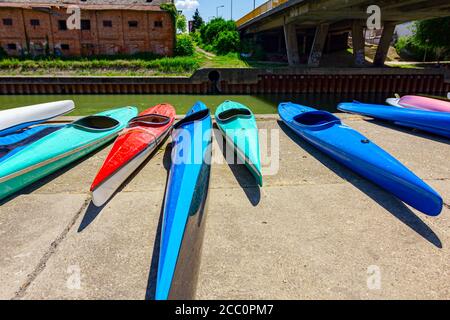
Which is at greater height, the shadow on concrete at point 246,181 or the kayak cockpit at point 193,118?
the kayak cockpit at point 193,118

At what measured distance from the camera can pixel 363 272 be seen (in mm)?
2582

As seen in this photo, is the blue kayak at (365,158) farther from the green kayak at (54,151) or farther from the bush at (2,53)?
the bush at (2,53)

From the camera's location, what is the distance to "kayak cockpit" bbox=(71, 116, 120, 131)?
233 inches

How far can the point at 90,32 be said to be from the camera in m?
A: 27.6

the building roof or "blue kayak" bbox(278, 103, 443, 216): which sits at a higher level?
the building roof

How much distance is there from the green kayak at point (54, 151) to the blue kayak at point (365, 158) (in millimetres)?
4220

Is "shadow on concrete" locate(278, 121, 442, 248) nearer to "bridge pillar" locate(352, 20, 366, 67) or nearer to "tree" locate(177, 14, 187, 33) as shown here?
"bridge pillar" locate(352, 20, 366, 67)

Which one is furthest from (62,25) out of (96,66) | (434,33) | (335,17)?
(434,33)

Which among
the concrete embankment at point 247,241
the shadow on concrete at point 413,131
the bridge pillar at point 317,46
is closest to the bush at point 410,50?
the bridge pillar at point 317,46

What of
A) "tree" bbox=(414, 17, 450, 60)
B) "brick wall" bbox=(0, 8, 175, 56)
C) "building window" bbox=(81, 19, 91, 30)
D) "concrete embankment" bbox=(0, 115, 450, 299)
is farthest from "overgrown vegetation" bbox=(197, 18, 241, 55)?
"concrete embankment" bbox=(0, 115, 450, 299)

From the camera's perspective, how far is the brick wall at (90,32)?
26875mm

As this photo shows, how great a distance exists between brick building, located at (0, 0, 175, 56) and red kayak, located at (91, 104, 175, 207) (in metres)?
25.4
